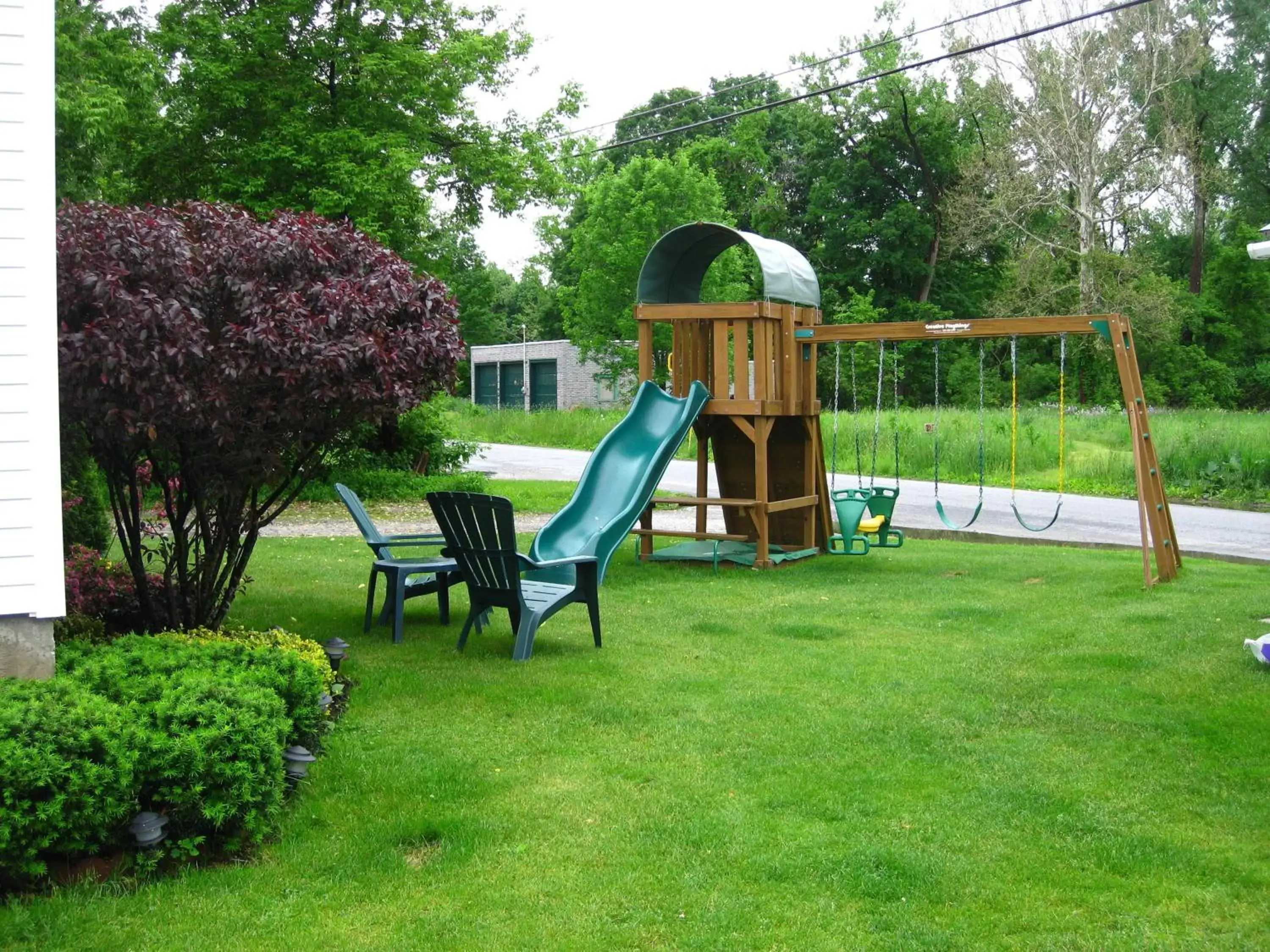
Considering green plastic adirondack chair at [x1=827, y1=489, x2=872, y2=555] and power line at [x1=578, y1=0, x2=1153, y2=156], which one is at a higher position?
power line at [x1=578, y1=0, x2=1153, y2=156]

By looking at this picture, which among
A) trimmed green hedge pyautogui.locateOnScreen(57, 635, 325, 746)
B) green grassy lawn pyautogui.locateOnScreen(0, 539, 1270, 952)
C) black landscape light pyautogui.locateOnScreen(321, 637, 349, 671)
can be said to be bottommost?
green grassy lawn pyautogui.locateOnScreen(0, 539, 1270, 952)

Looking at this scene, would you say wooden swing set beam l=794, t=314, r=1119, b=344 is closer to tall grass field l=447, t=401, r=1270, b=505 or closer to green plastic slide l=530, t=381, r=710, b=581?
green plastic slide l=530, t=381, r=710, b=581

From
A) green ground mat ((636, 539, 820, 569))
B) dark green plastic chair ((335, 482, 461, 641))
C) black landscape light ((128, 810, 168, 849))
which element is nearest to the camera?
black landscape light ((128, 810, 168, 849))

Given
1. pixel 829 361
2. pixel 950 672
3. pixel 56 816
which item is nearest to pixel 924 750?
pixel 950 672

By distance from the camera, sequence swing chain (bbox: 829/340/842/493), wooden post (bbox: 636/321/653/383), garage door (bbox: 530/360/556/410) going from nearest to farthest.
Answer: swing chain (bbox: 829/340/842/493)
wooden post (bbox: 636/321/653/383)
garage door (bbox: 530/360/556/410)

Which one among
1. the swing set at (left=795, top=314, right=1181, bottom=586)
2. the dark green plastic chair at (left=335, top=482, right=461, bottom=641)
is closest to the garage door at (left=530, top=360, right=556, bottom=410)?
the swing set at (left=795, top=314, right=1181, bottom=586)

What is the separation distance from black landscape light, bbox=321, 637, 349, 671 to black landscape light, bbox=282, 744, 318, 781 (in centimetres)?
161

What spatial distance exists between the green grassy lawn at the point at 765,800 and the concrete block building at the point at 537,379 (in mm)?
37858

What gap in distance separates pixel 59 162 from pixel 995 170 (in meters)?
30.6

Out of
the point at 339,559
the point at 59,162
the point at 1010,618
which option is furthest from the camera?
the point at 59,162

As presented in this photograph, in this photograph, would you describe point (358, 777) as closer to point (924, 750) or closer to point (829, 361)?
point (924, 750)

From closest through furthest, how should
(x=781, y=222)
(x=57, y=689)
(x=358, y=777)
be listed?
(x=57, y=689) < (x=358, y=777) < (x=781, y=222)

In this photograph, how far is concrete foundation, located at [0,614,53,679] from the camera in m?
4.70

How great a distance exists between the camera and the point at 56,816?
379 cm
